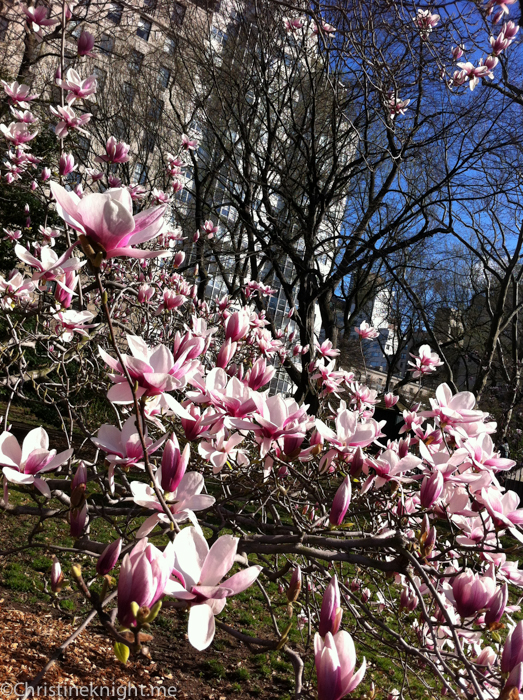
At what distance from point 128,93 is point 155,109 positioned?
710 millimetres

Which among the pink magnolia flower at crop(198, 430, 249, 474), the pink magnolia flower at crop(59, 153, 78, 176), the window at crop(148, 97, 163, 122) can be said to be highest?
the window at crop(148, 97, 163, 122)

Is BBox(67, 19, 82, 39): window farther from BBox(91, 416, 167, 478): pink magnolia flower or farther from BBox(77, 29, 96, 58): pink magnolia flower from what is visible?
BBox(91, 416, 167, 478): pink magnolia flower

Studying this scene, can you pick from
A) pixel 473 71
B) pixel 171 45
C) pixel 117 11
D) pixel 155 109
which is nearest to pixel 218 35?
pixel 171 45

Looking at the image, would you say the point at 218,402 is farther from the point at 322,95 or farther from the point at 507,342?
the point at 507,342

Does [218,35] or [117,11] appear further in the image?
[218,35]

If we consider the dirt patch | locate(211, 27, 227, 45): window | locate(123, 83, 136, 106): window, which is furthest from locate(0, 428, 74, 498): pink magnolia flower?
locate(123, 83, 136, 106): window

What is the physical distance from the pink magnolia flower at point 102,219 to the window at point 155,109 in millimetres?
11158

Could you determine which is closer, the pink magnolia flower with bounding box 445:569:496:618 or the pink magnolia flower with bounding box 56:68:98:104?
the pink magnolia flower with bounding box 445:569:496:618

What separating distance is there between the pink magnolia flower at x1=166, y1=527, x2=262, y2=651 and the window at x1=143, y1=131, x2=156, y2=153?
1160cm

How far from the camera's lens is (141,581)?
65cm

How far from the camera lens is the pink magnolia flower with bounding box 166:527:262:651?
2.32ft

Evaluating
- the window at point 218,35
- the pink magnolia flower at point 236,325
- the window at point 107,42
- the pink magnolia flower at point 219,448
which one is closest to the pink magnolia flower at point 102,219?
the pink magnolia flower at point 219,448

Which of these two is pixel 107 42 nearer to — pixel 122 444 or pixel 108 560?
pixel 122 444

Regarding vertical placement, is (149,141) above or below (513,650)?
above
